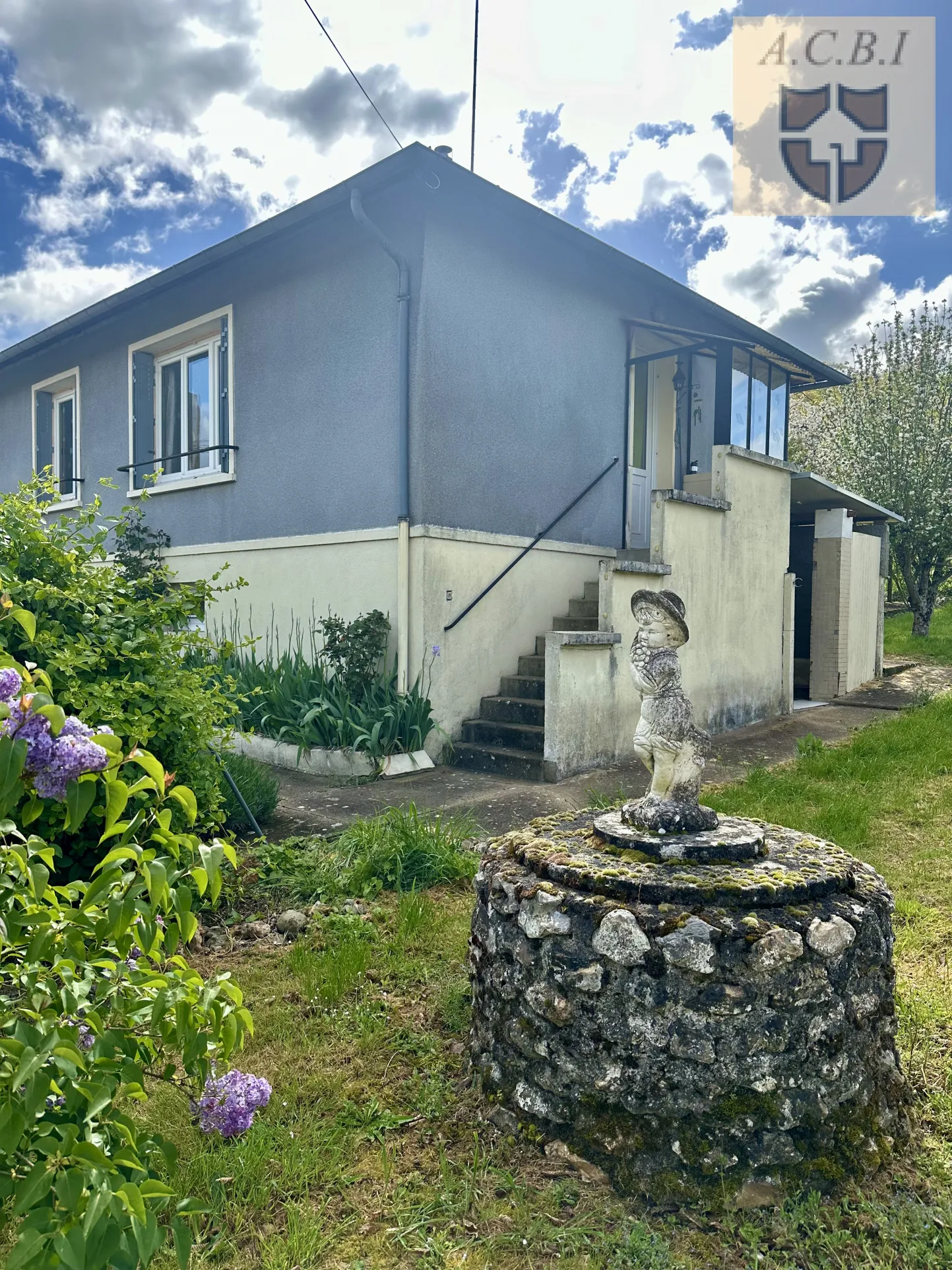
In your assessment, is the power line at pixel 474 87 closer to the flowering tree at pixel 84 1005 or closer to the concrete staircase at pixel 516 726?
the concrete staircase at pixel 516 726

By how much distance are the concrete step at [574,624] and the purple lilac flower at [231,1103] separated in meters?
5.97

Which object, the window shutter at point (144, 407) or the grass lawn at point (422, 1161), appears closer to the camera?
the grass lawn at point (422, 1161)

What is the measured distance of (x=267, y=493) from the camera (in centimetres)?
800

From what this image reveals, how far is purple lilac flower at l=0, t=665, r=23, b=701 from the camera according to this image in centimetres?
126

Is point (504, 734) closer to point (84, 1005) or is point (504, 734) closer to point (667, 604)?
point (667, 604)

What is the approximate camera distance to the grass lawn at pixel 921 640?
14.2 metres

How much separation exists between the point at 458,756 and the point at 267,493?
129 inches

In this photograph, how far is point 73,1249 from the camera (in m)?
0.97

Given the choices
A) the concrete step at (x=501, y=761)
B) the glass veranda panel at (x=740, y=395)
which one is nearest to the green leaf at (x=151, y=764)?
the concrete step at (x=501, y=761)

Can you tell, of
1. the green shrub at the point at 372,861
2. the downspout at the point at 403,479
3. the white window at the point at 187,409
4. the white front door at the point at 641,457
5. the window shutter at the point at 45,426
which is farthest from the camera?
the window shutter at the point at 45,426

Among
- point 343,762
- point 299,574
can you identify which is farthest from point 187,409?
point 343,762

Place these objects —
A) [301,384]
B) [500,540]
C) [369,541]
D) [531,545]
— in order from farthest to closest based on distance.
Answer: [301,384] → [531,545] → [500,540] → [369,541]

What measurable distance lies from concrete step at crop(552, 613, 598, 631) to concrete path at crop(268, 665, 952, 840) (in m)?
1.40

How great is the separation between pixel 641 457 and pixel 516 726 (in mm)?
4194
